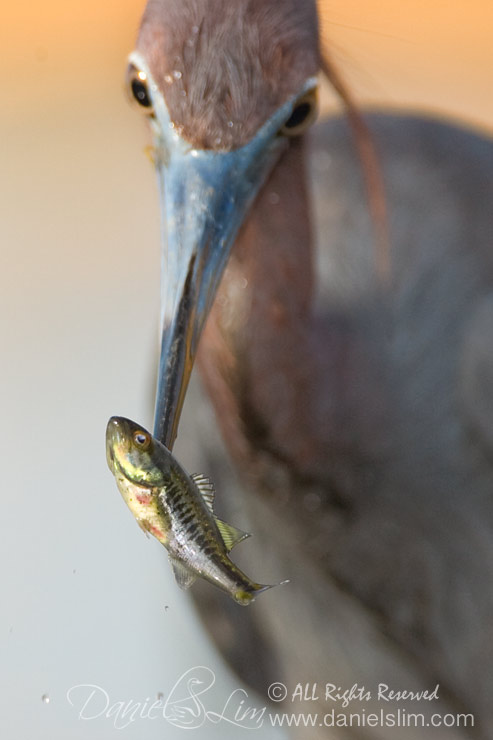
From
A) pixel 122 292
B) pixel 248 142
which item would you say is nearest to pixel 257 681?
pixel 248 142

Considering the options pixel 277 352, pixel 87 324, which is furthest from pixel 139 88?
pixel 87 324

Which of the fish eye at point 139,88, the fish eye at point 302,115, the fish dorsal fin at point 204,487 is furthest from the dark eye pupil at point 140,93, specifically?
the fish dorsal fin at point 204,487

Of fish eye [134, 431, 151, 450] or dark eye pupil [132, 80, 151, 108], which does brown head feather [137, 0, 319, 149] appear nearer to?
dark eye pupil [132, 80, 151, 108]

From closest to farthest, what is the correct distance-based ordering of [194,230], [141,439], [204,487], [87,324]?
[141,439] < [204,487] < [194,230] < [87,324]

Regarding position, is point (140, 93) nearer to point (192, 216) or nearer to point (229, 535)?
point (192, 216)

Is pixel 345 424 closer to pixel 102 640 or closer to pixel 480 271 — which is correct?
pixel 480 271

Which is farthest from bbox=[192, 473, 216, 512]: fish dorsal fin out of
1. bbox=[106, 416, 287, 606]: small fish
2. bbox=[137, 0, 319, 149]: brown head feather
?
bbox=[137, 0, 319, 149]: brown head feather
